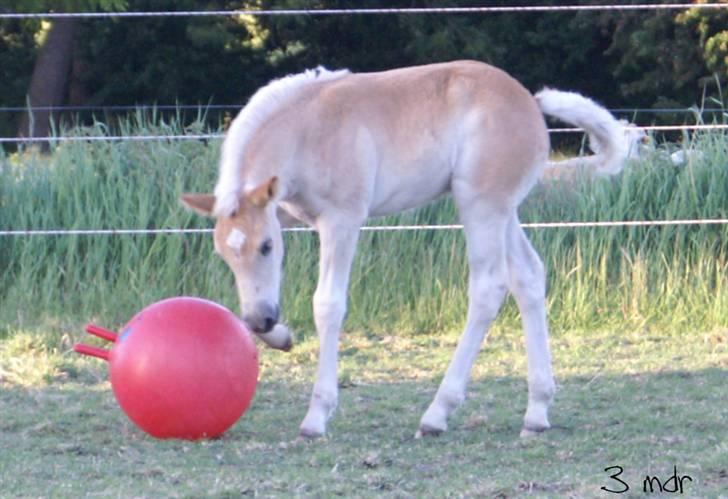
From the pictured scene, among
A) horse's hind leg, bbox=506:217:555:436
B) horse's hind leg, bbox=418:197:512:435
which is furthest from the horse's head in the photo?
horse's hind leg, bbox=506:217:555:436

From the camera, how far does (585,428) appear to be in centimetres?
468

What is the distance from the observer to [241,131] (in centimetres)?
454

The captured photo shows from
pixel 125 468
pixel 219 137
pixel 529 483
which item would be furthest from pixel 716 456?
pixel 219 137

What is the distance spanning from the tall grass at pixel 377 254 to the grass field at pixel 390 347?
1 centimetres

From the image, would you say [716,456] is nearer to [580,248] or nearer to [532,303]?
[532,303]

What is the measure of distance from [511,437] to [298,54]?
55.9ft

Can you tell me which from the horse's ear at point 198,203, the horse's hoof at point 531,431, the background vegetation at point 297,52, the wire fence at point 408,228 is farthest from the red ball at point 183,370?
the background vegetation at point 297,52

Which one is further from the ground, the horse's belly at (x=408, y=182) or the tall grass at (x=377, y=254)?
the horse's belly at (x=408, y=182)

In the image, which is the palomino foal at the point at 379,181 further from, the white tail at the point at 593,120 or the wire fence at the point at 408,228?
the wire fence at the point at 408,228

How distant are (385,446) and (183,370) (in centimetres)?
75

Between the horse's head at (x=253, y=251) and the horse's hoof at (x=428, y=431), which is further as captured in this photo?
the horse's hoof at (x=428, y=431)

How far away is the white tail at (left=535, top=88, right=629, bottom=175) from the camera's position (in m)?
5.08

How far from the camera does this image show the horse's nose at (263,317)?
4375 millimetres

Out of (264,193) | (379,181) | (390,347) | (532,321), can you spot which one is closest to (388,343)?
(390,347)
